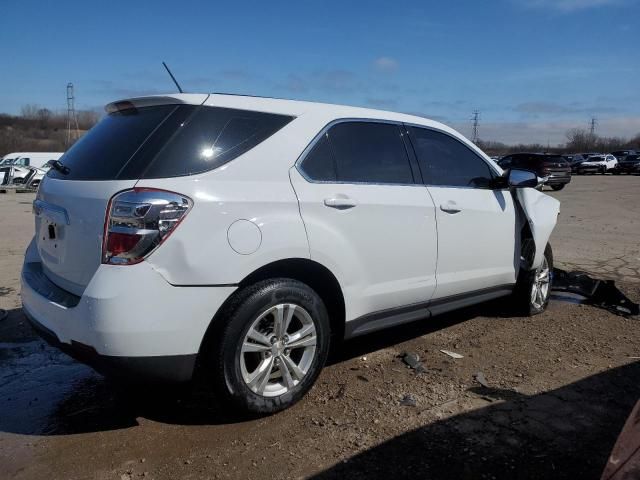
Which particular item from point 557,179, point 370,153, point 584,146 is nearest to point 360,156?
Result: point 370,153

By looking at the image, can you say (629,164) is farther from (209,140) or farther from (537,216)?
(209,140)

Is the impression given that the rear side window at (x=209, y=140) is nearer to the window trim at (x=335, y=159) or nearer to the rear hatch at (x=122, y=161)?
the rear hatch at (x=122, y=161)

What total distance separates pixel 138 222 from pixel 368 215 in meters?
1.41

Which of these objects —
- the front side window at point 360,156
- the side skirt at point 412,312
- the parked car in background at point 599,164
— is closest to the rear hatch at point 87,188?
the front side window at point 360,156

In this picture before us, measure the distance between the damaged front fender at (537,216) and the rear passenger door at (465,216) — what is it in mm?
170

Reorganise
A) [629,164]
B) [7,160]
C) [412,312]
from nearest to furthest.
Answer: [412,312] < [7,160] < [629,164]

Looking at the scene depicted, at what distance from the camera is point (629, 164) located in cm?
4369

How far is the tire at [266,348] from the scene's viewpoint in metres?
2.82

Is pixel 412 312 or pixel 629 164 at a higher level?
pixel 629 164

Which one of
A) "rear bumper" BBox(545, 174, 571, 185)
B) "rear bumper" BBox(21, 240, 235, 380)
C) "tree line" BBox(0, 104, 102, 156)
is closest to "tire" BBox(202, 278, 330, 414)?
"rear bumper" BBox(21, 240, 235, 380)

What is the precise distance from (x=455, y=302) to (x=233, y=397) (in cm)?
201

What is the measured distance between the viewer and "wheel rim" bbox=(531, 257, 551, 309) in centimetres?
503

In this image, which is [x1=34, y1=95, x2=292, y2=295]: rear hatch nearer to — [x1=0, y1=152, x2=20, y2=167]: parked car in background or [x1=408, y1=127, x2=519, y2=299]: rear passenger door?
[x1=408, y1=127, x2=519, y2=299]: rear passenger door

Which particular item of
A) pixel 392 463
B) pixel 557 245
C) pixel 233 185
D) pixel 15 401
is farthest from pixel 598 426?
pixel 557 245
